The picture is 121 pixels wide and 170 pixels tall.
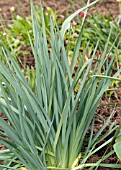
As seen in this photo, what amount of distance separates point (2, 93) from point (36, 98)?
164mm

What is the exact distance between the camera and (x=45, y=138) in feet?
7.47

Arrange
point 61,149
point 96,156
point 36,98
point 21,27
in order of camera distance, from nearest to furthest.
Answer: point 36,98 < point 61,149 < point 96,156 < point 21,27

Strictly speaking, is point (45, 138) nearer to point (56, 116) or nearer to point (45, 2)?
point (56, 116)

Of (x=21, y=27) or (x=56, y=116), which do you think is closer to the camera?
(x=56, y=116)

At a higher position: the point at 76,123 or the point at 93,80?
the point at 93,80

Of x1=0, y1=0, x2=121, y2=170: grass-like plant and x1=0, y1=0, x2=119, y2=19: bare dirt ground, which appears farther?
x1=0, y1=0, x2=119, y2=19: bare dirt ground

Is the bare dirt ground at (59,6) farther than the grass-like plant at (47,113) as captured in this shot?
Yes

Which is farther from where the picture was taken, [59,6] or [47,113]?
[59,6]

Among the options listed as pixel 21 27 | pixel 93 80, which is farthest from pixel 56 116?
pixel 21 27

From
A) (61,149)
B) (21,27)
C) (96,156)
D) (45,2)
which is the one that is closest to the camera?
(61,149)

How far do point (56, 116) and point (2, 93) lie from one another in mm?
295

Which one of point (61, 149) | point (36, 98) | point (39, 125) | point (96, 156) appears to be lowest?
point (96, 156)

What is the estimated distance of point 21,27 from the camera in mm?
4160

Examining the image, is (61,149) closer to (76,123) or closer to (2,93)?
(76,123)
